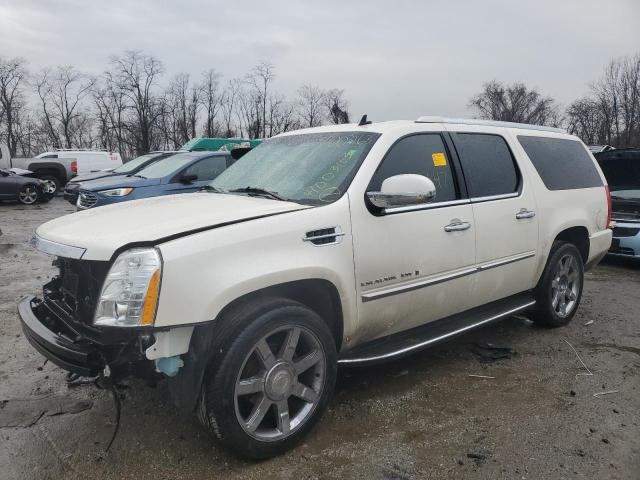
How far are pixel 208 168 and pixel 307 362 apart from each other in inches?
279

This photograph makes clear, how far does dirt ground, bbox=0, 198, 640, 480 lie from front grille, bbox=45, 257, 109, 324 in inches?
30.4

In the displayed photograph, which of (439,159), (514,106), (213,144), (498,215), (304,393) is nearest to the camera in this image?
(304,393)

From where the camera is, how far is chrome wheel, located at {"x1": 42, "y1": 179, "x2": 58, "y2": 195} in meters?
16.7

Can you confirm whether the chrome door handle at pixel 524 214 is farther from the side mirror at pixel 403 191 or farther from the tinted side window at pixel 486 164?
the side mirror at pixel 403 191

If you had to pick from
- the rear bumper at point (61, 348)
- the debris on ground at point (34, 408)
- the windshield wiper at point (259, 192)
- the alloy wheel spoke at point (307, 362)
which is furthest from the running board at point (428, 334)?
the debris on ground at point (34, 408)

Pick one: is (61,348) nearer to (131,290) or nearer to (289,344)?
(131,290)

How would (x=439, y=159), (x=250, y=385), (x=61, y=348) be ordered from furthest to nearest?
1. (x=439, y=159)
2. (x=250, y=385)
3. (x=61, y=348)

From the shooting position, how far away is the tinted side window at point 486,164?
12.2 ft

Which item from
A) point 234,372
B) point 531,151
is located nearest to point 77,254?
point 234,372

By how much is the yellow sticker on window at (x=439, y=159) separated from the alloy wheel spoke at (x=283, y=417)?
1.95 meters

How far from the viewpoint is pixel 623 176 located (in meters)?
8.12

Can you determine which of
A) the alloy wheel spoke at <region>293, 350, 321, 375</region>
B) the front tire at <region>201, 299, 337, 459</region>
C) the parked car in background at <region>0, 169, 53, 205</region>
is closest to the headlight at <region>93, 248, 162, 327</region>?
the front tire at <region>201, 299, 337, 459</region>

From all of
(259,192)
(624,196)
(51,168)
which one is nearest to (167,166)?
(259,192)

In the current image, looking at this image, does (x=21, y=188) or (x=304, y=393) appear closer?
(x=304, y=393)
